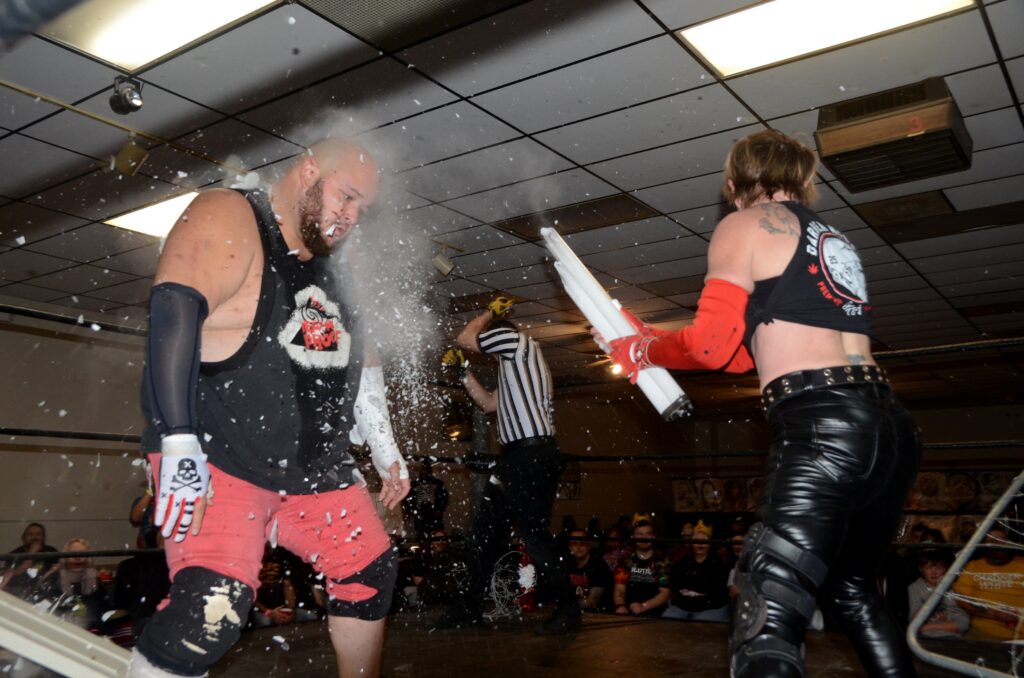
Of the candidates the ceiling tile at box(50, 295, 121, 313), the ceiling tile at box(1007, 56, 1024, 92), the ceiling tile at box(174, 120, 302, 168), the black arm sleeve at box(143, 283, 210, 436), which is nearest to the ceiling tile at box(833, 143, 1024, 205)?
the ceiling tile at box(1007, 56, 1024, 92)

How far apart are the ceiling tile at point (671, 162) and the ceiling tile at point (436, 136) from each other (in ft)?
2.95

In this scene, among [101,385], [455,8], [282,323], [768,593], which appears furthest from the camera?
[101,385]

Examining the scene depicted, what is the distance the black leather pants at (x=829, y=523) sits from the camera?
1437 mm

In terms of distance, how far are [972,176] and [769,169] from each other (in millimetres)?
4637

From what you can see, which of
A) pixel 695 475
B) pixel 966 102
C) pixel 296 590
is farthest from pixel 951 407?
pixel 296 590

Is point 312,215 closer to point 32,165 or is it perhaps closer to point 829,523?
point 829,523

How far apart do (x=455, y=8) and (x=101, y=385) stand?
278 inches

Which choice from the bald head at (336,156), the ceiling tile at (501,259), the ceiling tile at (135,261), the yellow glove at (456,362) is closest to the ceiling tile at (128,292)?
the ceiling tile at (135,261)

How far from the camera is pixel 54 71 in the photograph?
4133mm

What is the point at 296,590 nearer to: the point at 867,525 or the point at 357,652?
the point at 357,652

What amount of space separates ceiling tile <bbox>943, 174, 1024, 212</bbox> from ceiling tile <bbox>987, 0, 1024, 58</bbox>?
194cm

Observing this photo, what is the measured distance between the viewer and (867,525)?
5.14 ft

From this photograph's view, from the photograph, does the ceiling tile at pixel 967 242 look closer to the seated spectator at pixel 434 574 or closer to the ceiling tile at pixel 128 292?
the seated spectator at pixel 434 574

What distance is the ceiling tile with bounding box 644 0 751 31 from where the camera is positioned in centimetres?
357
